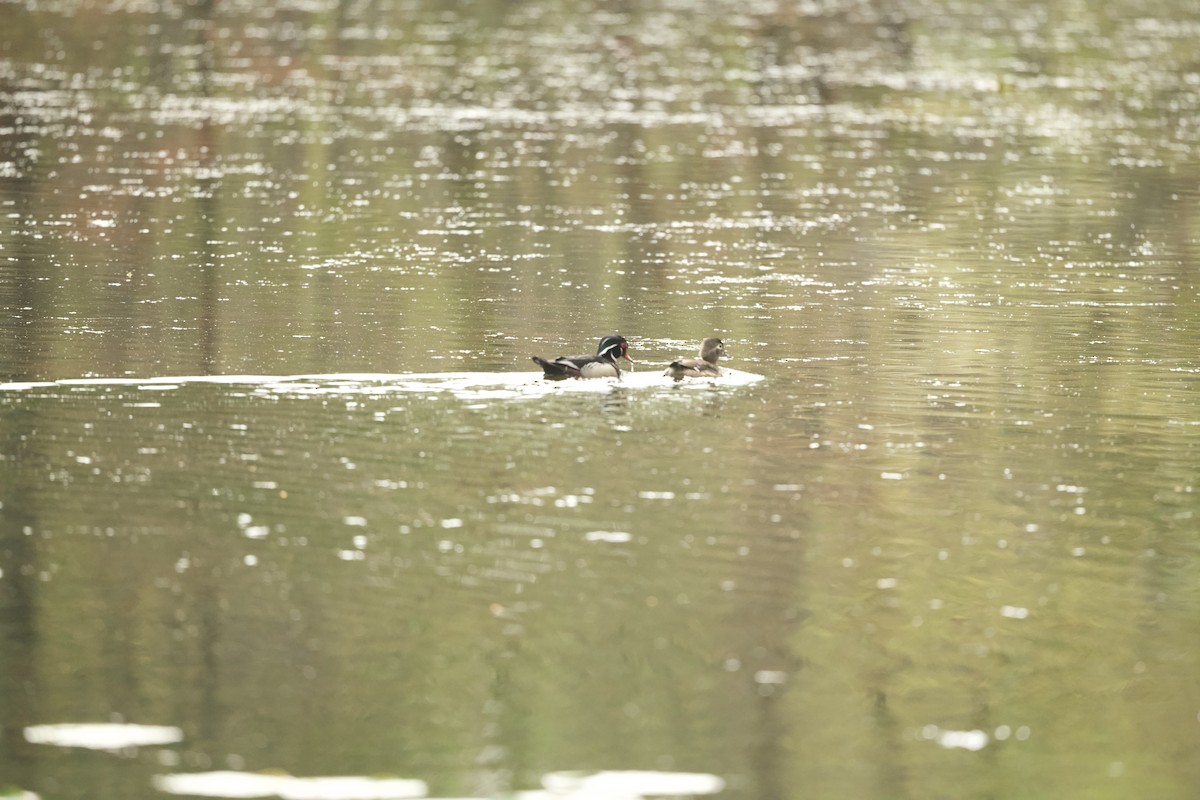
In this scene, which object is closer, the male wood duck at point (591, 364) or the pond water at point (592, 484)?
the pond water at point (592, 484)

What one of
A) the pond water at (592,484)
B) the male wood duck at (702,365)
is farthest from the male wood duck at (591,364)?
the male wood duck at (702,365)

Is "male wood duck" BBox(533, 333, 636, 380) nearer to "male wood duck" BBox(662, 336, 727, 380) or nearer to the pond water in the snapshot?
the pond water

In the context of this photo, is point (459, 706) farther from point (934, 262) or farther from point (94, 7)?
point (94, 7)

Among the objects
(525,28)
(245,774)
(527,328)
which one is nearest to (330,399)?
(527,328)

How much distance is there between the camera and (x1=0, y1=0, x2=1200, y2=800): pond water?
11.5 meters

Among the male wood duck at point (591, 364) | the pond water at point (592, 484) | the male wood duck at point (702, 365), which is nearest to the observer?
the pond water at point (592, 484)

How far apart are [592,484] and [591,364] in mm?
3818

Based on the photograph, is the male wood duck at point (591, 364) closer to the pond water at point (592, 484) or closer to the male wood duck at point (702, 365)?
the pond water at point (592, 484)

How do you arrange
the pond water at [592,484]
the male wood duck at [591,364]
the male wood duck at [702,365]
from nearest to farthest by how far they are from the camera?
the pond water at [592,484] < the male wood duck at [591,364] < the male wood duck at [702,365]

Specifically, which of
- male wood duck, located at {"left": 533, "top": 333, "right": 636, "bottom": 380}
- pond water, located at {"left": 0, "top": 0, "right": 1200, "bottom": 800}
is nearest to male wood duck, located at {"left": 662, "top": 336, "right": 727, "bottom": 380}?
pond water, located at {"left": 0, "top": 0, "right": 1200, "bottom": 800}

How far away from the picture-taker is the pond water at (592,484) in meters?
11.5

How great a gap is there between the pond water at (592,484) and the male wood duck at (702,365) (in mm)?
153

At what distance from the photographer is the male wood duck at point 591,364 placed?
2011 cm

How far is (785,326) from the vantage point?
81.9 feet
